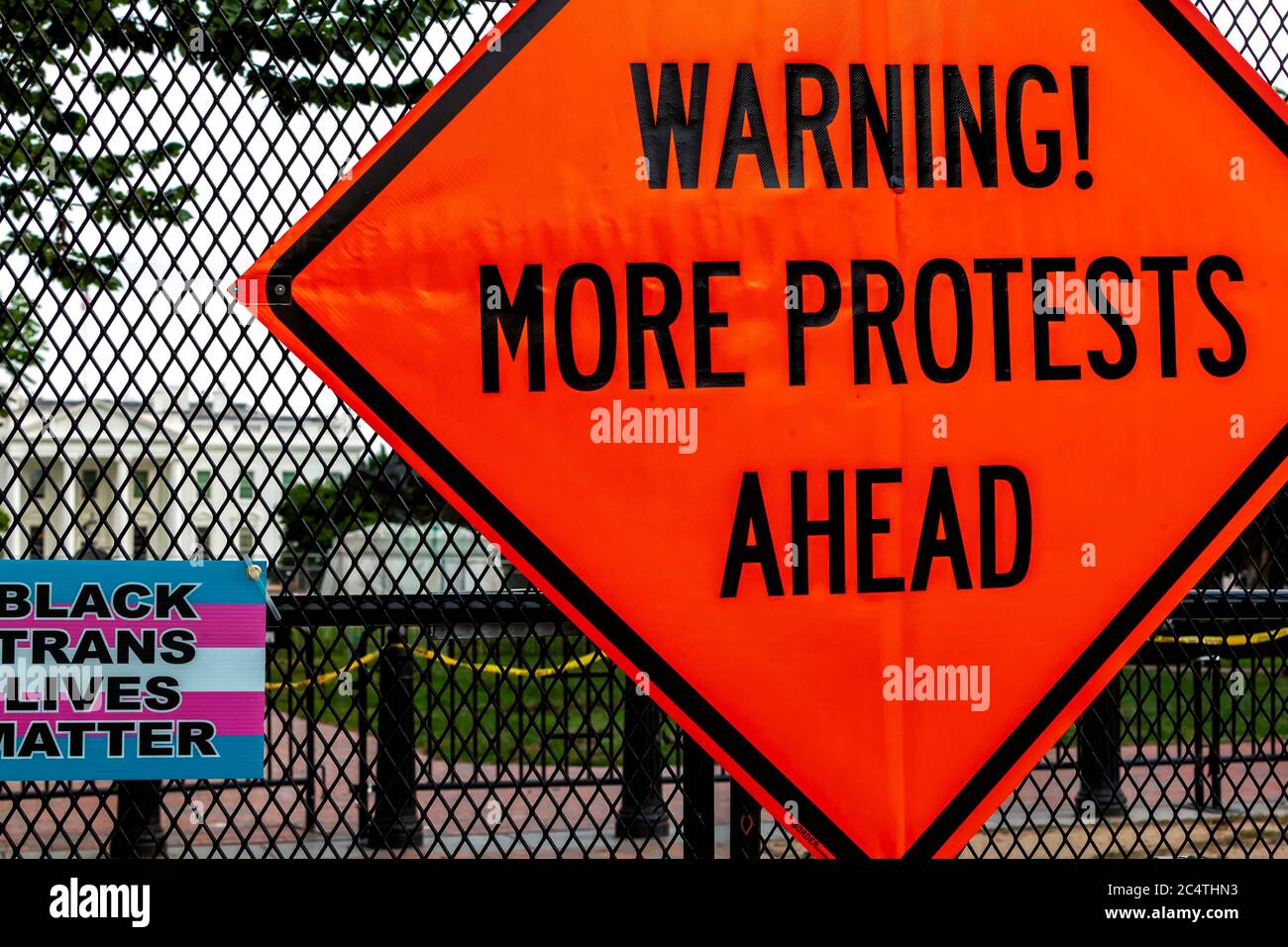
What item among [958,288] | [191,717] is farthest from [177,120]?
[958,288]

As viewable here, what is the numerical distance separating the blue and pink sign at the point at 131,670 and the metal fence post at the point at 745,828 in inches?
36.2

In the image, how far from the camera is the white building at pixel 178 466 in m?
2.12

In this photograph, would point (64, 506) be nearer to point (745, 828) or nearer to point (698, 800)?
point (698, 800)

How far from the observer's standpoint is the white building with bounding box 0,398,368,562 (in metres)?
2.12

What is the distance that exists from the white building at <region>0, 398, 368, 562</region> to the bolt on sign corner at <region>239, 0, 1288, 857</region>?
226 millimetres

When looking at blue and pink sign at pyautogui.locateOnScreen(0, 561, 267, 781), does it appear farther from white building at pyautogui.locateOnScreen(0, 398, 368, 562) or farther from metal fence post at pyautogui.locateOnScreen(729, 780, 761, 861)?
metal fence post at pyautogui.locateOnScreen(729, 780, 761, 861)

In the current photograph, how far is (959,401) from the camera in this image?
2.09 meters

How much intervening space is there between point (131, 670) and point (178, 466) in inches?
15.3

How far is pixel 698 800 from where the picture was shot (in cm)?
226

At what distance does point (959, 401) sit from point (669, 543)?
579 mm

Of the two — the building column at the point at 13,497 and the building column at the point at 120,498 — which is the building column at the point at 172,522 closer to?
the building column at the point at 120,498

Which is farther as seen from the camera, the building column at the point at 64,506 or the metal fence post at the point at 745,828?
the metal fence post at the point at 745,828

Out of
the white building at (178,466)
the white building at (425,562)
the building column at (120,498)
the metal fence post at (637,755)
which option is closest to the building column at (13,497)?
the white building at (178,466)

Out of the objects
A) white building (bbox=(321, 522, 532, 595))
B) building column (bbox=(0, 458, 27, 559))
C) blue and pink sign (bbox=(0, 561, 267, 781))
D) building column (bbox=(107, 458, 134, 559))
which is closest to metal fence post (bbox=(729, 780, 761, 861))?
white building (bbox=(321, 522, 532, 595))
